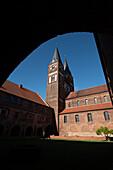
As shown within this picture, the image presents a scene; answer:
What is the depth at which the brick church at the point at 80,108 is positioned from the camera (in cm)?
2186

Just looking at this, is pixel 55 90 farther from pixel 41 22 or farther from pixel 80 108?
pixel 41 22

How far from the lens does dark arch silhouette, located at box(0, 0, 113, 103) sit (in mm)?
1986

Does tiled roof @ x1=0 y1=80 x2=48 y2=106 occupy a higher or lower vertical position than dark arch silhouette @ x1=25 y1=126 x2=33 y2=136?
higher

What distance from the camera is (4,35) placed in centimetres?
223

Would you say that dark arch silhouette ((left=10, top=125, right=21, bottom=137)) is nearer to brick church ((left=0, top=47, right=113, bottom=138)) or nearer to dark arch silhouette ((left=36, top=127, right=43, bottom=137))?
brick church ((left=0, top=47, right=113, bottom=138))

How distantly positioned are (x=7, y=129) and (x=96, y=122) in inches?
725

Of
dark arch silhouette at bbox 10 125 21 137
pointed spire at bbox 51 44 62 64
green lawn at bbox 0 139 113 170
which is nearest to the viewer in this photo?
green lawn at bbox 0 139 113 170

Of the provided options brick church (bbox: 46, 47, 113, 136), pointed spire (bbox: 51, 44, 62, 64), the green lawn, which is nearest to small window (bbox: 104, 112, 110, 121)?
brick church (bbox: 46, 47, 113, 136)

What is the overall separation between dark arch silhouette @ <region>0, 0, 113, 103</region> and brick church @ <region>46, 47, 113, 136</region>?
2302cm

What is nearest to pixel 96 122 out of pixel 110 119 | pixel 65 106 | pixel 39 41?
pixel 110 119

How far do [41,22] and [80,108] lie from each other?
86.5 feet

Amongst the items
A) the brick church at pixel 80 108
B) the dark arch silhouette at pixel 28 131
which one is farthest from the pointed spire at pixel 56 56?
the dark arch silhouette at pixel 28 131

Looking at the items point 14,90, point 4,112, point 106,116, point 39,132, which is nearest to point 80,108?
point 106,116

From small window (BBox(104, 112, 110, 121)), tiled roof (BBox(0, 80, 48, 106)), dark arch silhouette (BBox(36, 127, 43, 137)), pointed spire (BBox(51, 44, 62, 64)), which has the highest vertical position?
pointed spire (BBox(51, 44, 62, 64))
